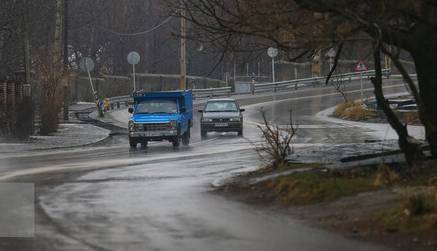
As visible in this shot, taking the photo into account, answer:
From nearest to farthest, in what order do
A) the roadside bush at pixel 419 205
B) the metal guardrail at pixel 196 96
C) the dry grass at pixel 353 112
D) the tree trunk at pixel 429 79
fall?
the roadside bush at pixel 419 205 → the tree trunk at pixel 429 79 → the dry grass at pixel 353 112 → the metal guardrail at pixel 196 96

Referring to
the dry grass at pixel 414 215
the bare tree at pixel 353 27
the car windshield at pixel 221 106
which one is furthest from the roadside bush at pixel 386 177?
the car windshield at pixel 221 106

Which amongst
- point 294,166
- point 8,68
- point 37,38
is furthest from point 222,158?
point 37,38

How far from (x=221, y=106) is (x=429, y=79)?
2439cm

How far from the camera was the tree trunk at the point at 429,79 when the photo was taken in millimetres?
14477

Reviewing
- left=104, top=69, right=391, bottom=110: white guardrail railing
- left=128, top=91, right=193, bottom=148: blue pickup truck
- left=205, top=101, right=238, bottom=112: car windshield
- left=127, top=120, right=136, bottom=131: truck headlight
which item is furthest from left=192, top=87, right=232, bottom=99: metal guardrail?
left=127, top=120, right=136, bottom=131: truck headlight

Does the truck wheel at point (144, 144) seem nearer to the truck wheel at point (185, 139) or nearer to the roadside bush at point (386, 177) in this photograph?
the truck wheel at point (185, 139)

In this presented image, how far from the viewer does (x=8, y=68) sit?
4884cm

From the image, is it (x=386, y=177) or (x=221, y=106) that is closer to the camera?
(x=386, y=177)

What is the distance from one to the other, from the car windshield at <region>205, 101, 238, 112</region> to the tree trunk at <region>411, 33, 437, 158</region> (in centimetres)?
2336

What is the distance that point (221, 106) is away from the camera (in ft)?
128

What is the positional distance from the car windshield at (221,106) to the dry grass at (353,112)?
8.22 meters

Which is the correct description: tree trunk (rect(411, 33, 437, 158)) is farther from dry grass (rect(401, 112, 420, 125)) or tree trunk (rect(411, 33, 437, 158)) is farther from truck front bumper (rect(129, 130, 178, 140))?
dry grass (rect(401, 112, 420, 125))

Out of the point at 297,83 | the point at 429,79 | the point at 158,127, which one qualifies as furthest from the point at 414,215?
the point at 297,83

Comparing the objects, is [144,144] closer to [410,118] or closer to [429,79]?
[410,118]
